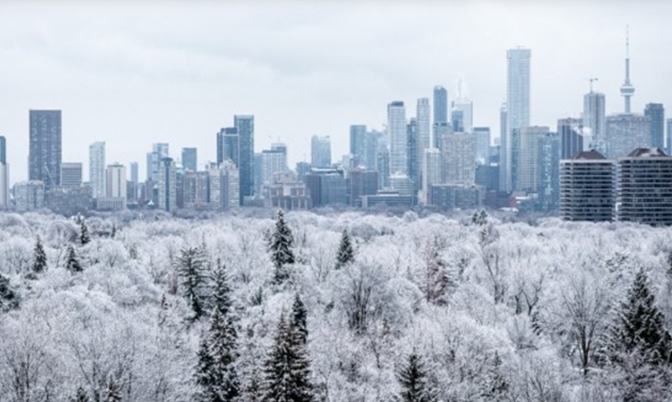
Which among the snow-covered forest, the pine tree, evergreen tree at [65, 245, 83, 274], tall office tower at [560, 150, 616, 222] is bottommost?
the snow-covered forest

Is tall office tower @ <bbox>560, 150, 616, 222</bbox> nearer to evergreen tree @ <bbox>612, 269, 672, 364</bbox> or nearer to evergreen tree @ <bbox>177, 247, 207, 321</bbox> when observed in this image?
evergreen tree @ <bbox>177, 247, 207, 321</bbox>

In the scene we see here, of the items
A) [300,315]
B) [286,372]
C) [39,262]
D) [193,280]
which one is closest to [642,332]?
[300,315]

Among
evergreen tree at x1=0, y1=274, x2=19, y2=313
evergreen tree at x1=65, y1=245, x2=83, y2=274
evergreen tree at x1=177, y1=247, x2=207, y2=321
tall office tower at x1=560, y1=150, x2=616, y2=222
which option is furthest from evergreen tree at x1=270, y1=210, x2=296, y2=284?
tall office tower at x1=560, y1=150, x2=616, y2=222

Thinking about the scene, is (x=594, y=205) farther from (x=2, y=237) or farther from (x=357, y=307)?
(x=357, y=307)

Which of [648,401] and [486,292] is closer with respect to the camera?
[648,401]

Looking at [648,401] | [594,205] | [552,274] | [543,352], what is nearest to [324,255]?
[552,274]

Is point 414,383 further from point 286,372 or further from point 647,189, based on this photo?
point 647,189

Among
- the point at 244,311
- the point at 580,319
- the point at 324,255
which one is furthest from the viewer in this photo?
the point at 324,255
